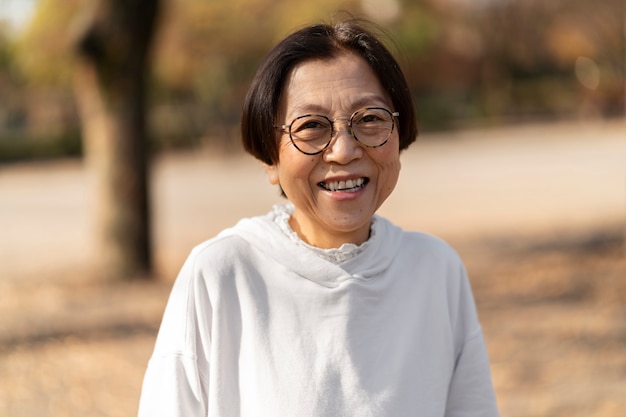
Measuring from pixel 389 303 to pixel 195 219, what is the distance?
1194 centimetres

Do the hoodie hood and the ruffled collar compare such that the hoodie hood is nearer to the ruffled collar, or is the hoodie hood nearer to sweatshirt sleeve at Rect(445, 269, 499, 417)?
the ruffled collar

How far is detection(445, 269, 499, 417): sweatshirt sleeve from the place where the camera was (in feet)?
5.50

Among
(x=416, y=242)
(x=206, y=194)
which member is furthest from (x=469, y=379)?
→ (x=206, y=194)

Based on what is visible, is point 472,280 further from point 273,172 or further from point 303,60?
point 303,60

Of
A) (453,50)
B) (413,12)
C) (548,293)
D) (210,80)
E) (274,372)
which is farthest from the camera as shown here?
(453,50)

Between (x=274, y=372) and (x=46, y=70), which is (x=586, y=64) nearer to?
(x=46, y=70)

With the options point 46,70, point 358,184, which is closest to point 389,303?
point 358,184

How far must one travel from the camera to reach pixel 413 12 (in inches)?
1549

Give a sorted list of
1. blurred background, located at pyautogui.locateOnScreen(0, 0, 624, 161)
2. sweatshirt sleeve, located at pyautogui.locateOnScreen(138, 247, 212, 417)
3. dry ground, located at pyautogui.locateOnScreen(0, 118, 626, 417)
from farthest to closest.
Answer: blurred background, located at pyautogui.locateOnScreen(0, 0, 624, 161) → dry ground, located at pyautogui.locateOnScreen(0, 118, 626, 417) → sweatshirt sleeve, located at pyautogui.locateOnScreen(138, 247, 212, 417)

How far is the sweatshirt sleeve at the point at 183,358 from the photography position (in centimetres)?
150

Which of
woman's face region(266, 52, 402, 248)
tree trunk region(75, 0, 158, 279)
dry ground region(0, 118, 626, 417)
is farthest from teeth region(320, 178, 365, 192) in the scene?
tree trunk region(75, 0, 158, 279)

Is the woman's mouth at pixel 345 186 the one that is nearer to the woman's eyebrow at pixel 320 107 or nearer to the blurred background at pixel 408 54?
the woman's eyebrow at pixel 320 107

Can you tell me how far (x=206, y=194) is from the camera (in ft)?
56.4

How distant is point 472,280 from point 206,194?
1002 centimetres
